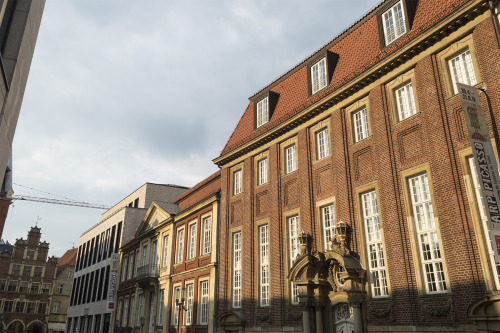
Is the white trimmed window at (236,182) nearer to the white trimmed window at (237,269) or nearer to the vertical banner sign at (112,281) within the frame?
the white trimmed window at (237,269)

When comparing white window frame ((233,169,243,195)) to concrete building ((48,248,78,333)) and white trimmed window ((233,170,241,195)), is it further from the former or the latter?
concrete building ((48,248,78,333))

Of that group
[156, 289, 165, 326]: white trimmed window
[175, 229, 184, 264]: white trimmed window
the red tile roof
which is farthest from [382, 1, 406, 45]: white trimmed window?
[156, 289, 165, 326]: white trimmed window

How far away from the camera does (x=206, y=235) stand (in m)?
27.9

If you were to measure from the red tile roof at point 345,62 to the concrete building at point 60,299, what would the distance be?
2347 inches

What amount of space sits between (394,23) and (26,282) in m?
71.1

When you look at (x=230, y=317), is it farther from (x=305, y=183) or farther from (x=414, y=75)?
(x=414, y=75)

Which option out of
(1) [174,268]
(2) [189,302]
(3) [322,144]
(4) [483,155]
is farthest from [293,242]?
(1) [174,268]

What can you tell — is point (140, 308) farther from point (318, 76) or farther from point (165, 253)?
point (318, 76)

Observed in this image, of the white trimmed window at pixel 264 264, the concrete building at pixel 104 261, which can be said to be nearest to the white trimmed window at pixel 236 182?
the white trimmed window at pixel 264 264

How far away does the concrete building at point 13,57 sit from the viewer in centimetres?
1134

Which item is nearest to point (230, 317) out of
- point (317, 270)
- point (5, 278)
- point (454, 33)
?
point (317, 270)

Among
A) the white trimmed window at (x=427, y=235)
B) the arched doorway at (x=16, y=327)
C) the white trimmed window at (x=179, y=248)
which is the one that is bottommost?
the arched doorway at (x=16, y=327)

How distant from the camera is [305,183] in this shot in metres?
19.8

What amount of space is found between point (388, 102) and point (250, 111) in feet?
36.7
